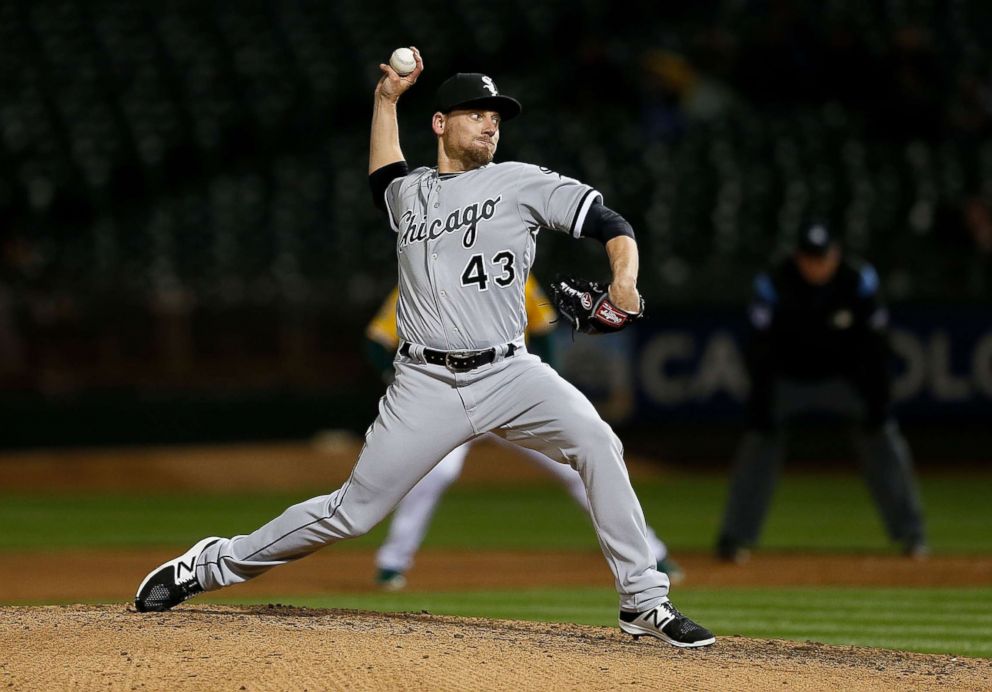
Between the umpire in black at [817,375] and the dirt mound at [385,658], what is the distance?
3.65 meters

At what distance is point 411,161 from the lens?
659 inches

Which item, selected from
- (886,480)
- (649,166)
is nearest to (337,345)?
(649,166)

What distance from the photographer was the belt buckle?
15.3 ft

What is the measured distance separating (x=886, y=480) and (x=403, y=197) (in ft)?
16.9

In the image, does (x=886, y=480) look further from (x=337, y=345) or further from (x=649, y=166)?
(x=649, y=166)

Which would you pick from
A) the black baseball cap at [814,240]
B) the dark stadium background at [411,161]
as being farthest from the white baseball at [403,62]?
the dark stadium background at [411,161]

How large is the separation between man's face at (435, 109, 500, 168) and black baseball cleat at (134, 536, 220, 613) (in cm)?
153

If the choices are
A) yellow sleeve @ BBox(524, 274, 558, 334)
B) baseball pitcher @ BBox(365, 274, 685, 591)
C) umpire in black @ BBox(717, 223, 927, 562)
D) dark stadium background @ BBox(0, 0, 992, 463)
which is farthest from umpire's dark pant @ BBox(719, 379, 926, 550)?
dark stadium background @ BBox(0, 0, 992, 463)

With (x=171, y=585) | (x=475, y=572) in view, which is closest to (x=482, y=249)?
(x=171, y=585)

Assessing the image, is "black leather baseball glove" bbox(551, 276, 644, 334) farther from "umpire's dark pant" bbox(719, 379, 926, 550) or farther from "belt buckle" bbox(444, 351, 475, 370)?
"umpire's dark pant" bbox(719, 379, 926, 550)

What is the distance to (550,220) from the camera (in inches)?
183

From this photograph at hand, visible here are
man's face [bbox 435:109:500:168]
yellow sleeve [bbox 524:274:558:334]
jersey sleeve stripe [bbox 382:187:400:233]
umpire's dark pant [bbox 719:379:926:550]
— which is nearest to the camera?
man's face [bbox 435:109:500:168]

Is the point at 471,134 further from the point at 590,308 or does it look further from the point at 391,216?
the point at 590,308

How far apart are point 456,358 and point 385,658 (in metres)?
0.96
